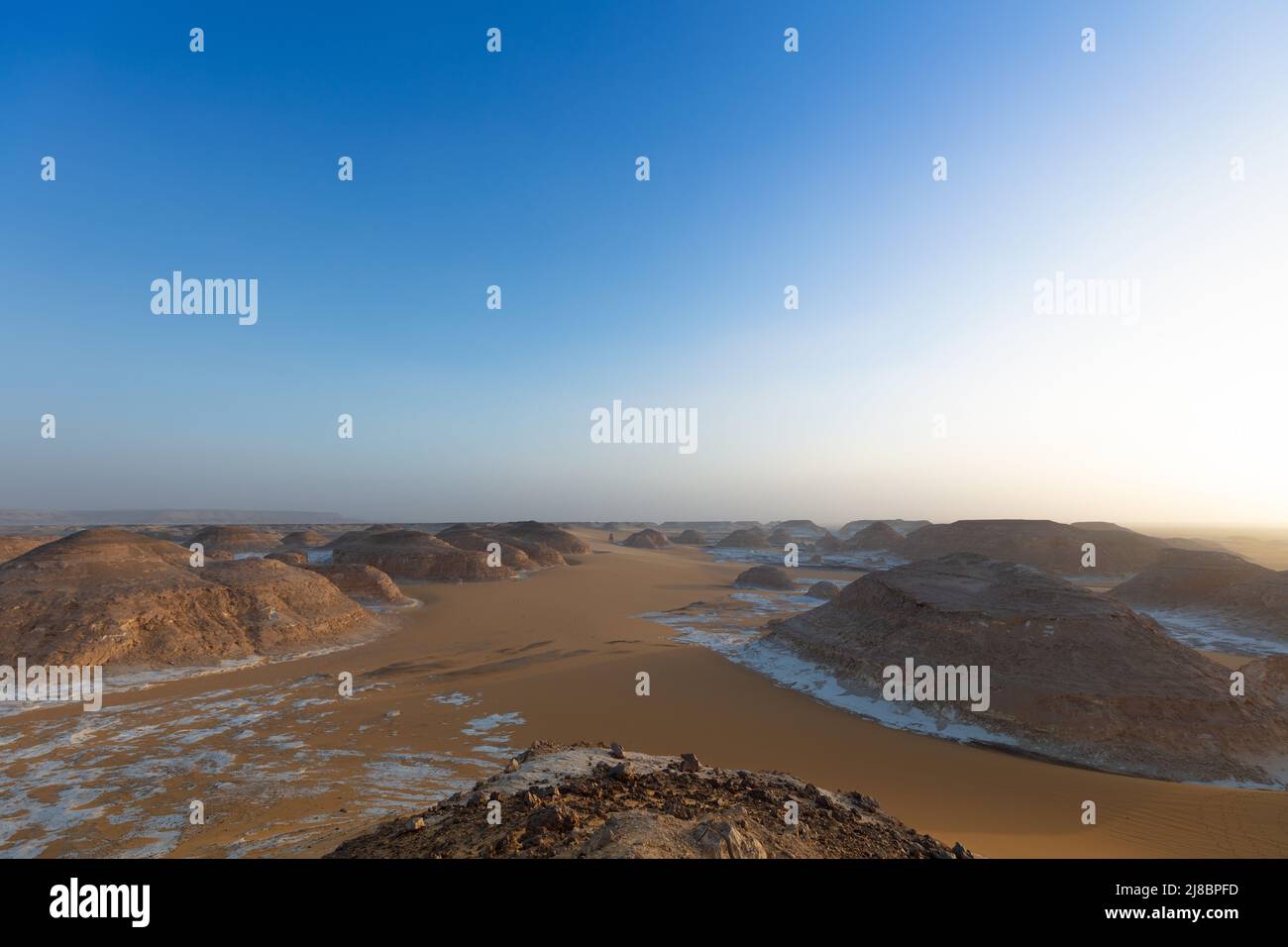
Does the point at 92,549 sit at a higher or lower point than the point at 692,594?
higher

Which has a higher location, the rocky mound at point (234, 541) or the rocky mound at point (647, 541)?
the rocky mound at point (234, 541)

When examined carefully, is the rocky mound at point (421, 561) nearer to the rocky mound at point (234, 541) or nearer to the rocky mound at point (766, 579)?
the rocky mound at point (766, 579)

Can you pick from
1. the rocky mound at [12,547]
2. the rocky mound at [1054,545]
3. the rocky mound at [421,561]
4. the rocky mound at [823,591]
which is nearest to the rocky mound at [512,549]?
the rocky mound at [421,561]

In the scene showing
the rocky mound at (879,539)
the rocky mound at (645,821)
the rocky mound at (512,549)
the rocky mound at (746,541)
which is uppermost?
the rocky mound at (645,821)

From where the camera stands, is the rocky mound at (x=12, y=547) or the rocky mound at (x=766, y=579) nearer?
the rocky mound at (x=12, y=547)
